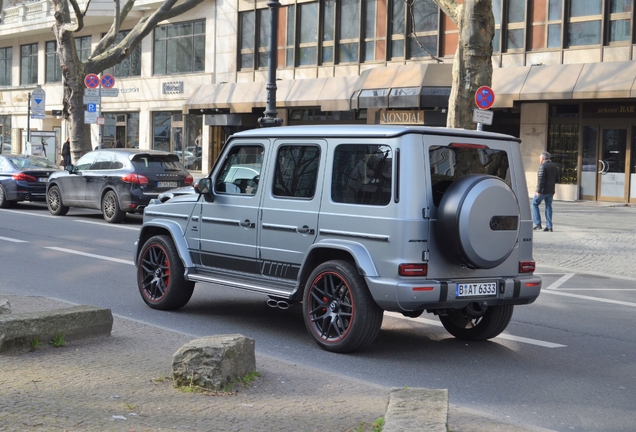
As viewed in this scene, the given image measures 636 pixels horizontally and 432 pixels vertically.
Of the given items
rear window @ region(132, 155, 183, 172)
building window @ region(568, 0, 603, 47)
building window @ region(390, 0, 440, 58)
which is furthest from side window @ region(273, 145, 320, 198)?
building window @ region(390, 0, 440, 58)

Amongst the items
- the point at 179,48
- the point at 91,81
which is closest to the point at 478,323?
the point at 91,81

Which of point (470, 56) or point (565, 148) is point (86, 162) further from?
point (565, 148)

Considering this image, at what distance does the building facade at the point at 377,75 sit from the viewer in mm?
27562

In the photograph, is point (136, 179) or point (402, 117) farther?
point (402, 117)

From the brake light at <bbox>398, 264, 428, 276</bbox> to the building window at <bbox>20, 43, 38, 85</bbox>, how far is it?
4926cm

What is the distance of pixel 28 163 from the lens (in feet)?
78.9

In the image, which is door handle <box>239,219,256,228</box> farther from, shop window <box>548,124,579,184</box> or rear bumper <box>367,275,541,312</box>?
shop window <box>548,124,579,184</box>

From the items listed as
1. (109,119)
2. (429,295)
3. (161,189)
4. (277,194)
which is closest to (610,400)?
(429,295)

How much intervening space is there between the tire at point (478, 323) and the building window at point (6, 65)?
51.3 metres

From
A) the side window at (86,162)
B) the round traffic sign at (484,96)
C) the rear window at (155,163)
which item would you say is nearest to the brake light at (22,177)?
Answer: the side window at (86,162)

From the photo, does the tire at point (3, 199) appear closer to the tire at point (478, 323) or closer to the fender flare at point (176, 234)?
the fender flare at point (176, 234)

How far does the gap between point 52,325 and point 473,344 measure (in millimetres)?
3592

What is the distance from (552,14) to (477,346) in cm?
2283

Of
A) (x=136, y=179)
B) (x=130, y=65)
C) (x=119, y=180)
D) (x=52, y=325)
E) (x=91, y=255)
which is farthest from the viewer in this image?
(x=130, y=65)
